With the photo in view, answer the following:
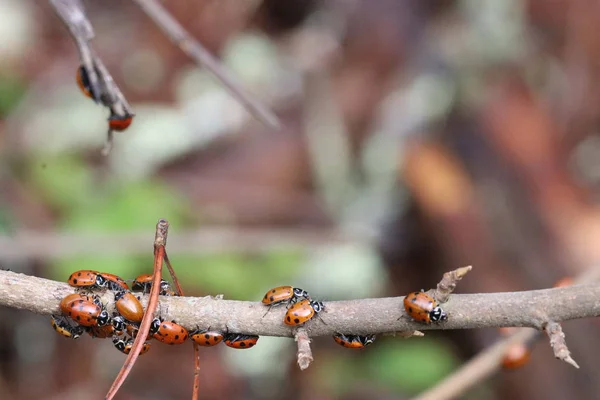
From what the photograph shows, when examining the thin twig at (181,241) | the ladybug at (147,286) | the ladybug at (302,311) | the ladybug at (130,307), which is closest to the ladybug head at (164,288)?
the ladybug at (147,286)

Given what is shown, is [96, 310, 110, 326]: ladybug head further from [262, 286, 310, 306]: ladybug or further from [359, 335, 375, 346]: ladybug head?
[359, 335, 375, 346]: ladybug head

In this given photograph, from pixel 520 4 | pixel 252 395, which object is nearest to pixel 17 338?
pixel 252 395

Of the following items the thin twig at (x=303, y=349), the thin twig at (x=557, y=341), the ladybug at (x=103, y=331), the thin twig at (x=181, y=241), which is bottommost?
the thin twig at (x=557, y=341)

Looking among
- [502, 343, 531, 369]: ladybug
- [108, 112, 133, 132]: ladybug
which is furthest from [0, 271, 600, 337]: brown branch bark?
[502, 343, 531, 369]: ladybug

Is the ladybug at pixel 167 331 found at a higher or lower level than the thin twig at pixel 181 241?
lower

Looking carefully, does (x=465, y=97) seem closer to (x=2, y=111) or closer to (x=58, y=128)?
(x=58, y=128)

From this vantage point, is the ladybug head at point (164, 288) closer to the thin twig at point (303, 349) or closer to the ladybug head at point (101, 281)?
the ladybug head at point (101, 281)

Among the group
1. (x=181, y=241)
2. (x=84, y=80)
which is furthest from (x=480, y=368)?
(x=181, y=241)
